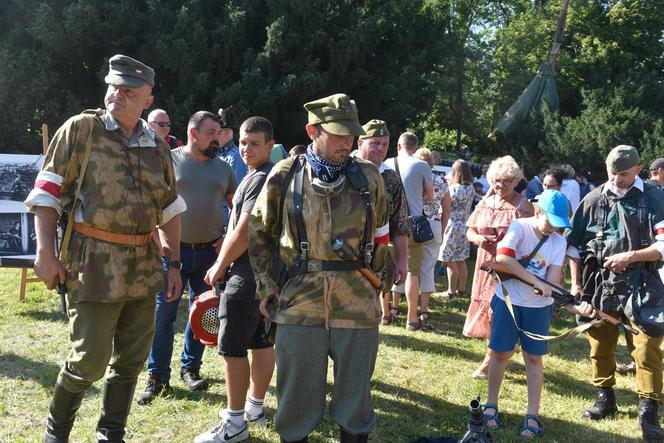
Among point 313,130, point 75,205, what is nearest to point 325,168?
point 313,130

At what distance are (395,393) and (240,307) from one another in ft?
5.87

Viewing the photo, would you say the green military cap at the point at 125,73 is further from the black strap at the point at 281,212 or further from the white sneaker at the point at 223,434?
the white sneaker at the point at 223,434

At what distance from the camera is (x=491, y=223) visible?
192 inches

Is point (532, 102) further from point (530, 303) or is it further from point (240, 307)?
point (240, 307)

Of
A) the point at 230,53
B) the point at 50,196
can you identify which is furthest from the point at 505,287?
the point at 230,53

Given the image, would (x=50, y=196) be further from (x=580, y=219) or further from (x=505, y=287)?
(x=580, y=219)

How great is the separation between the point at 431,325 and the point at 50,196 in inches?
189

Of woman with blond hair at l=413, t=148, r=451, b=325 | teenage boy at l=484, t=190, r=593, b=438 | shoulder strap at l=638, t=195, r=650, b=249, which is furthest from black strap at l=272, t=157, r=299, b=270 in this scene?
woman with blond hair at l=413, t=148, r=451, b=325

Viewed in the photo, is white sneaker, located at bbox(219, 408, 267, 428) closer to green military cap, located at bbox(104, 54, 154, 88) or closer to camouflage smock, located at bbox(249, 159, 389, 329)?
camouflage smock, located at bbox(249, 159, 389, 329)

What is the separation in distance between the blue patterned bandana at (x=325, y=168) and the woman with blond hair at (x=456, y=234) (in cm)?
552

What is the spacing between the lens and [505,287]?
13.4 feet

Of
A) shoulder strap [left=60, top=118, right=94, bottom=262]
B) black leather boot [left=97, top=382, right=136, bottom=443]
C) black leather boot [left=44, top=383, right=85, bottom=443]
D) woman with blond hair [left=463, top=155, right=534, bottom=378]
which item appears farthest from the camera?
woman with blond hair [left=463, top=155, right=534, bottom=378]

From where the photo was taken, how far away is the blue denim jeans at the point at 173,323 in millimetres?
4336

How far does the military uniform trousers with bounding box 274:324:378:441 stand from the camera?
9.39ft
